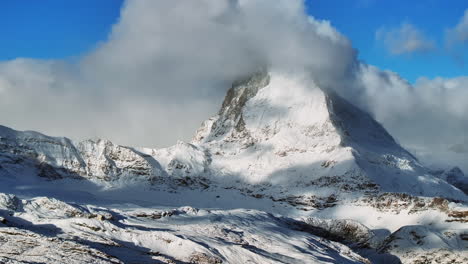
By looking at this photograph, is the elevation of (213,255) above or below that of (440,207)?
below

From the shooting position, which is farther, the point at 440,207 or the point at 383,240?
the point at 440,207

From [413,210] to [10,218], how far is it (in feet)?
460

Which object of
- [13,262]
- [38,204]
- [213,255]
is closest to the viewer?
[13,262]

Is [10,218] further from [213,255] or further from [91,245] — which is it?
[213,255]

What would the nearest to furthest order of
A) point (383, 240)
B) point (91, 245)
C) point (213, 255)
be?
point (91, 245) → point (213, 255) → point (383, 240)

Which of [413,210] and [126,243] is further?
[413,210]

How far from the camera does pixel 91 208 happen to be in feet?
402

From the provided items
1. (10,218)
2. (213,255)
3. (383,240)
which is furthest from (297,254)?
(383,240)

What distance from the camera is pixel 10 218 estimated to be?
3725 inches

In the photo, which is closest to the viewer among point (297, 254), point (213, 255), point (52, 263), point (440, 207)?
point (52, 263)

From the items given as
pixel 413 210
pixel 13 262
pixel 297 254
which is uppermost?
pixel 413 210

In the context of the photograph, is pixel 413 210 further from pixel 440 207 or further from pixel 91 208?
pixel 91 208

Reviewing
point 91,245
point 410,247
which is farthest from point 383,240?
point 91,245

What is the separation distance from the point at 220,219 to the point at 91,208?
28327 millimetres
